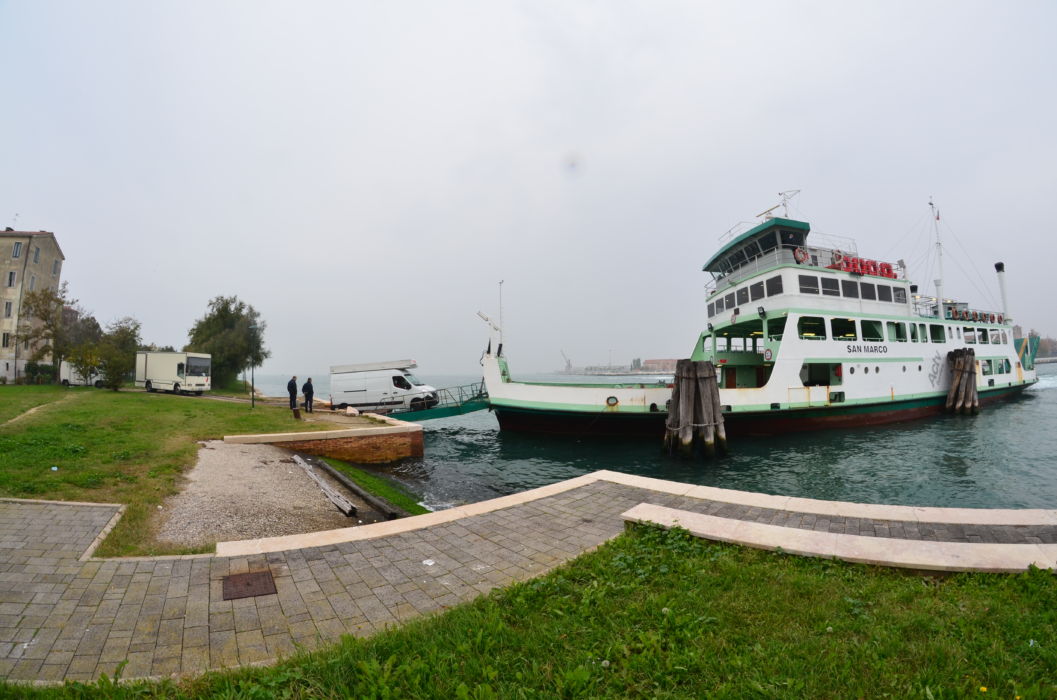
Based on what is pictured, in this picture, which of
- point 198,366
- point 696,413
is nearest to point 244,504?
point 696,413

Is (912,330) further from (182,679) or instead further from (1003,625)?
(182,679)

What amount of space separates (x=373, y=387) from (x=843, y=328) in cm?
2525

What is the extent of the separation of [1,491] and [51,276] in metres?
44.5

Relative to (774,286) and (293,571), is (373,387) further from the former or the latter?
(293,571)

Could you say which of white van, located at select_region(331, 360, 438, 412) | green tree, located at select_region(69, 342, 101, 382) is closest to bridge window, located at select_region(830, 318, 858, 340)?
white van, located at select_region(331, 360, 438, 412)

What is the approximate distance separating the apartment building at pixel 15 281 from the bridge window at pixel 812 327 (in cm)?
4763

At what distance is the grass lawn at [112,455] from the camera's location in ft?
19.3

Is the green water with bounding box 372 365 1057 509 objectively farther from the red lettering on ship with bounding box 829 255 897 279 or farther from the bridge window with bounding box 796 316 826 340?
the red lettering on ship with bounding box 829 255 897 279

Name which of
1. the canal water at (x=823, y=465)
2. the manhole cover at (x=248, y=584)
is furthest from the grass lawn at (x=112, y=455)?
the canal water at (x=823, y=465)

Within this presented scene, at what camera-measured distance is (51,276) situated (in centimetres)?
3500

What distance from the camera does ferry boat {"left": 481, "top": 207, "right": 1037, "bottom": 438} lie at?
17156 mm

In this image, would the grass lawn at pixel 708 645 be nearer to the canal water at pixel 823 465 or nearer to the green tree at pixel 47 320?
the canal water at pixel 823 465

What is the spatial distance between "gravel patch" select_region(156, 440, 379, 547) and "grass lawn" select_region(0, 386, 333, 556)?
0.30m

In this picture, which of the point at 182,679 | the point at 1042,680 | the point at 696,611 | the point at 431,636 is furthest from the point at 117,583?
the point at 1042,680
